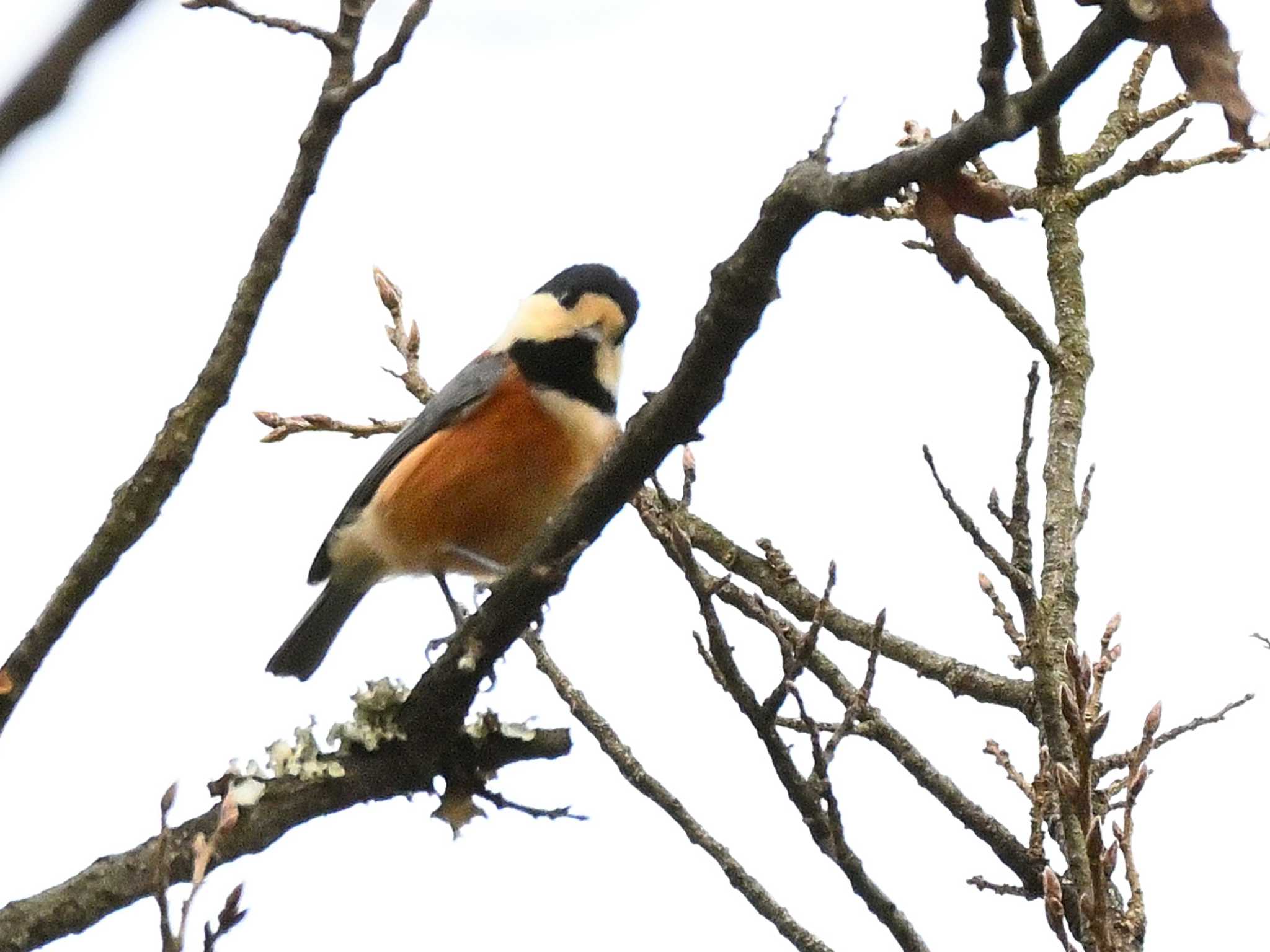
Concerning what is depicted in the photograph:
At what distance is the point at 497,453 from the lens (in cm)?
505

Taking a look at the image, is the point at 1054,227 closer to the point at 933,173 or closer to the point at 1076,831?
the point at 1076,831

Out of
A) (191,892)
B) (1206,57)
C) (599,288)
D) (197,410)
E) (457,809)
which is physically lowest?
(191,892)

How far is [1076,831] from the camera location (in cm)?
297

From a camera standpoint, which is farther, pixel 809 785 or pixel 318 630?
pixel 318 630

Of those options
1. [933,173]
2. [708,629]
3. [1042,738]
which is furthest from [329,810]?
[933,173]

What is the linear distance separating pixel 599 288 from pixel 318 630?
1608mm

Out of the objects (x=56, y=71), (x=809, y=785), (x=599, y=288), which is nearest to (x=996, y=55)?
(x=56, y=71)

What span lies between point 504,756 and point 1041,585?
1.48 m

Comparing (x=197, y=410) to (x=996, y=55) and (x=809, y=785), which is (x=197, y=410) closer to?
(x=809, y=785)

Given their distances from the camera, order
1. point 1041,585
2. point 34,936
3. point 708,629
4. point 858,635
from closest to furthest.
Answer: point 708,629
point 34,936
point 1041,585
point 858,635

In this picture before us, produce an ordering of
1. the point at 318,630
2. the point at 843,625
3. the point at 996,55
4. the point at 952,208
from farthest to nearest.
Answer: the point at 318,630
the point at 843,625
the point at 952,208
the point at 996,55

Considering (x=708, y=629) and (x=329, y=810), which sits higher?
(x=708, y=629)

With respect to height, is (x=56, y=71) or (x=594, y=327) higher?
(x=594, y=327)

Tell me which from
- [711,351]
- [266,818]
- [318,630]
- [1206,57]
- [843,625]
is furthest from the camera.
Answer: [318,630]
